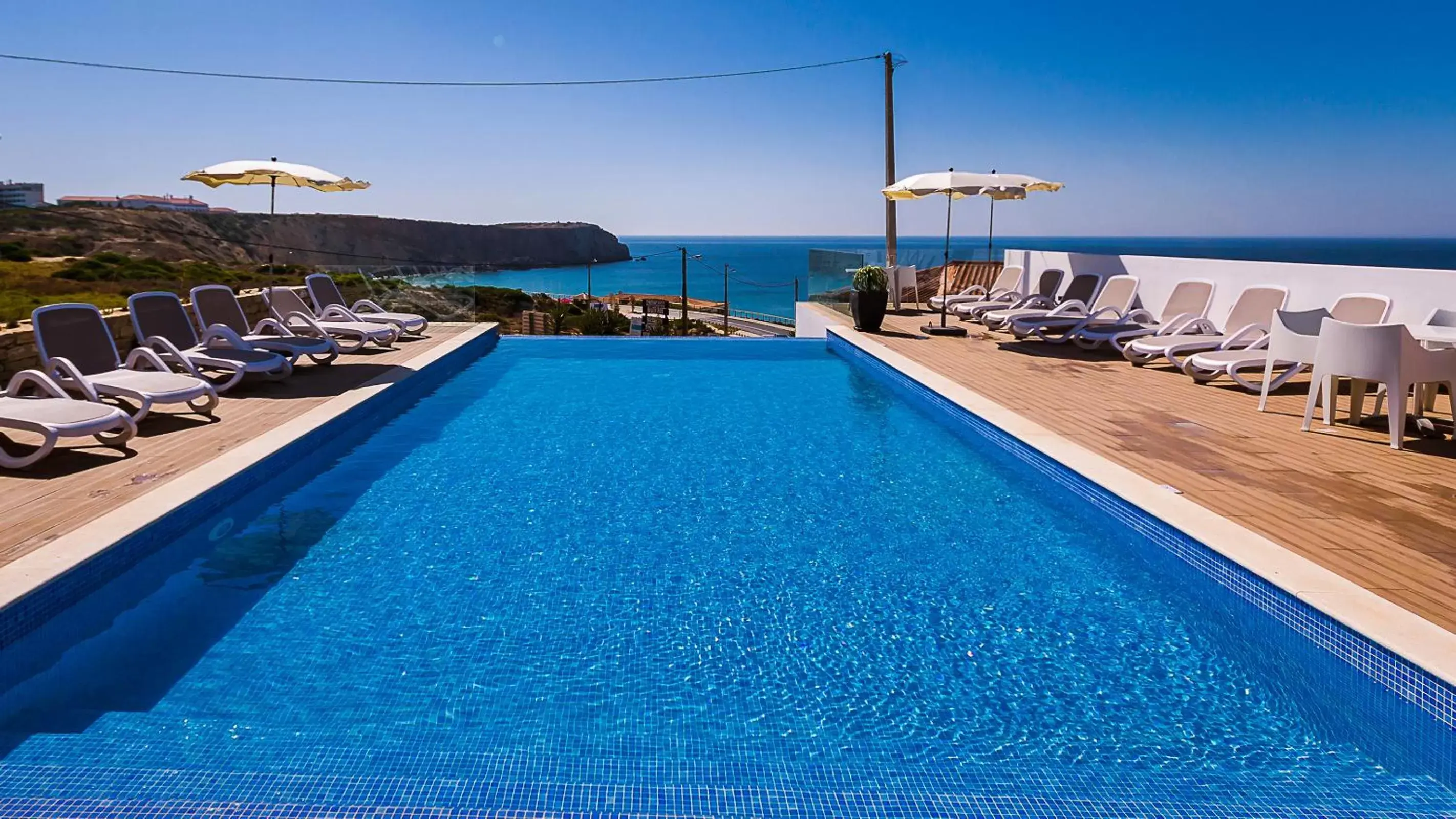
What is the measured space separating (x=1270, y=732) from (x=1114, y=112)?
3032cm

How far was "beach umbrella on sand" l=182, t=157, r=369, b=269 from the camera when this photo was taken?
364 inches

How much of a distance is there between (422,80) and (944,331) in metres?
22.4

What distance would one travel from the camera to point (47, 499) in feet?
14.0

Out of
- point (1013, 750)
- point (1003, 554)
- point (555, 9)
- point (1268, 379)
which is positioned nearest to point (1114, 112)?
point (555, 9)

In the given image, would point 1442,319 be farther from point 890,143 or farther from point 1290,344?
point 890,143

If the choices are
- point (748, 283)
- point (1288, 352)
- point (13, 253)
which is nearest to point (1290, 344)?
point (1288, 352)

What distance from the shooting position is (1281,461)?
16.4 feet

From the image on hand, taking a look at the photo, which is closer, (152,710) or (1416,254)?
(152,710)

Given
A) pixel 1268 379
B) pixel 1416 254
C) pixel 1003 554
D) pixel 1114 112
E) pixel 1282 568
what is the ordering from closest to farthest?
pixel 1282 568 < pixel 1003 554 < pixel 1268 379 < pixel 1114 112 < pixel 1416 254

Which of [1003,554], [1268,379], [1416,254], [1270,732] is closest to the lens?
[1270,732]

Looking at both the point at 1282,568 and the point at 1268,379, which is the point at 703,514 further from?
the point at 1268,379

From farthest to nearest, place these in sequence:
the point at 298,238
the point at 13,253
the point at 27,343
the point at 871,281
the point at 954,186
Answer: the point at 298,238, the point at 13,253, the point at 871,281, the point at 954,186, the point at 27,343

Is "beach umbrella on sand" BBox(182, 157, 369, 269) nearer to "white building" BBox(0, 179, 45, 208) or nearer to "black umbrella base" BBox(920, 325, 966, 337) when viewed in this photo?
"black umbrella base" BBox(920, 325, 966, 337)

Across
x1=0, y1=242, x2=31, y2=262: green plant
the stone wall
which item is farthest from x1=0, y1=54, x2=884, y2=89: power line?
the stone wall
